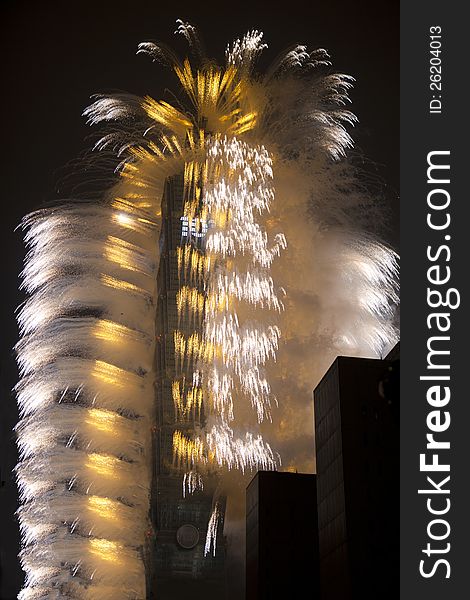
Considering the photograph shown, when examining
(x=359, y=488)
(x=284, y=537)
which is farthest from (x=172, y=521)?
(x=359, y=488)

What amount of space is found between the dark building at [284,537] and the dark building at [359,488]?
1062 cm

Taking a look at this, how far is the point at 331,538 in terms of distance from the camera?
104ft

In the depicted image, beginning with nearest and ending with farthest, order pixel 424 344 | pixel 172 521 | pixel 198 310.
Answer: pixel 424 344 < pixel 198 310 < pixel 172 521

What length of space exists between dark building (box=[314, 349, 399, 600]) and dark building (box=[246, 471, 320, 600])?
34.8 ft

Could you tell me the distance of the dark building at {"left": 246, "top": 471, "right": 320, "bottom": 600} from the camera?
43094 mm

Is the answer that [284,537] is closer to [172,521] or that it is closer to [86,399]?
[86,399]

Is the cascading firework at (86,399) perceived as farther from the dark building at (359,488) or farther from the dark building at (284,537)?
the dark building at (359,488)

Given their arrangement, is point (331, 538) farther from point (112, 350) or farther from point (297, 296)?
point (112, 350)

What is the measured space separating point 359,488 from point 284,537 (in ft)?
46.9

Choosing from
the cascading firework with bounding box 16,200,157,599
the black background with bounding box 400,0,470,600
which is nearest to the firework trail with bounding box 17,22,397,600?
the cascading firework with bounding box 16,200,157,599

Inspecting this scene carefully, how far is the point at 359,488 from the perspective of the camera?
99.8 feet

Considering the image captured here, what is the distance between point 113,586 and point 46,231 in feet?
55.5

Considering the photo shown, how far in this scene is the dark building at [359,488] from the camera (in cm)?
2992

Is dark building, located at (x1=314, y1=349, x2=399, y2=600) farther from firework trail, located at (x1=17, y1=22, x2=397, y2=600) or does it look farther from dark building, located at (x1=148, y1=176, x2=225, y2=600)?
dark building, located at (x1=148, y1=176, x2=225, y2=600)
